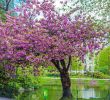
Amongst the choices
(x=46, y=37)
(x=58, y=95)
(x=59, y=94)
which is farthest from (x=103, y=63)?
(x=46, y=37)

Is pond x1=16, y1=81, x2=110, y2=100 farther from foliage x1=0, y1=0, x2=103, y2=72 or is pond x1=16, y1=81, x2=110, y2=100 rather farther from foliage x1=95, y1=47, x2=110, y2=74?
foliage x1=95, y1=47, x2=110, y2=74

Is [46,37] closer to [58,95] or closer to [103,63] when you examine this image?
[58,95]

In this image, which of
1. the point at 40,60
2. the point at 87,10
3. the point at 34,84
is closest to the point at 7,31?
the point at 40,60

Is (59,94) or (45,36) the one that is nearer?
(45,36)

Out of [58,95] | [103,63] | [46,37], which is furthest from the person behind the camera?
[103,63]

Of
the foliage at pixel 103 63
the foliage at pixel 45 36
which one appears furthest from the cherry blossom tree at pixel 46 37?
the foliage at pixel 103 63

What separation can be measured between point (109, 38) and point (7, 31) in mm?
5651

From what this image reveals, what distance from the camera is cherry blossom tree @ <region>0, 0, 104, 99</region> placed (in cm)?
2198

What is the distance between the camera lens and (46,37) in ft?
72.6

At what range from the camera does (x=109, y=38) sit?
22172mm

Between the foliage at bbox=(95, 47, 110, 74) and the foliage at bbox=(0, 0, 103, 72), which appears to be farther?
the foliage at bbox=(95, 47, 110, 74)

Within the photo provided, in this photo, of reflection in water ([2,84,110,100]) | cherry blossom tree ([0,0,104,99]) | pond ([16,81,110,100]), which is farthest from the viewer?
pond ([16,81,110,100])

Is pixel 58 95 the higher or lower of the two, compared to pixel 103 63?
lower

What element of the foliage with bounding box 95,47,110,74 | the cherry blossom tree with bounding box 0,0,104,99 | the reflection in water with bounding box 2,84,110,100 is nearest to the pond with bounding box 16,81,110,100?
the reflection in water with bounding box 2,84,110,100
